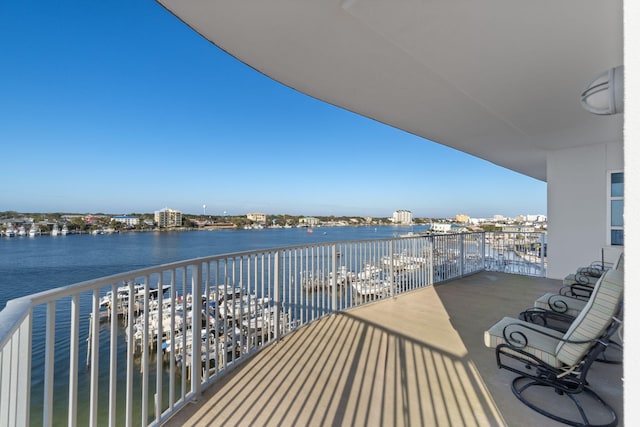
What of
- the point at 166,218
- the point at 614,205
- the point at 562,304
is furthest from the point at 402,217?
the point at 562,304

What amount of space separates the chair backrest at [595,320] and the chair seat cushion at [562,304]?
1.34 meters

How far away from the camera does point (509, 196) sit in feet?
57.2

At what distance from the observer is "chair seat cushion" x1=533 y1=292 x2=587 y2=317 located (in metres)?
3.20

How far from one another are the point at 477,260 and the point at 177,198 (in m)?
23.6

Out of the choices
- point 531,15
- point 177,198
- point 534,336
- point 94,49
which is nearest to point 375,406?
point 534,336

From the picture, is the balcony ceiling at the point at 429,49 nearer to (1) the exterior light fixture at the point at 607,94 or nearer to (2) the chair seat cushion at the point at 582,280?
(1) the exterior light fixture at the point at 607,94

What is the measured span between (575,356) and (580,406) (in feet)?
1.27

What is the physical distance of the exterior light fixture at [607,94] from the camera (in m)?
1.23

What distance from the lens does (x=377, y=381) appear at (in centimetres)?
238

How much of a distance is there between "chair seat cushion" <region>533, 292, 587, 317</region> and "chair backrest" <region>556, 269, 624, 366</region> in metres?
1.34

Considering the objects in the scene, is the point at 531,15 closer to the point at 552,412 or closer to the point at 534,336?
the point at 534,336

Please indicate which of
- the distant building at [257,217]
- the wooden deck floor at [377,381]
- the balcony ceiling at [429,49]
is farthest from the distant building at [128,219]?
the wooden deck floor at [377,381]

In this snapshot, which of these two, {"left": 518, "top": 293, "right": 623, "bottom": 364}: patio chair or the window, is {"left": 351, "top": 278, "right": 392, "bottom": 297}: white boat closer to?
{"left": 518, "top": 293, "right": 623, "bottom": 364}: patio chair

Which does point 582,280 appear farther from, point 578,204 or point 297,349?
point 297,349
